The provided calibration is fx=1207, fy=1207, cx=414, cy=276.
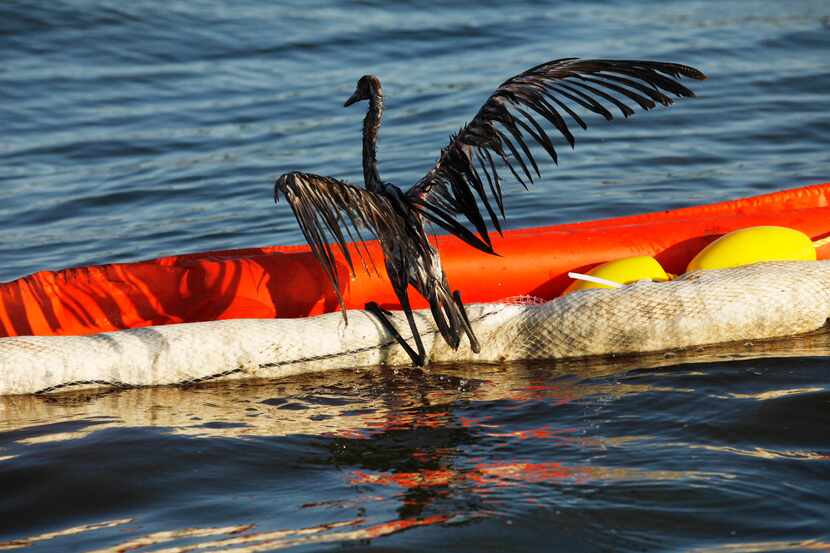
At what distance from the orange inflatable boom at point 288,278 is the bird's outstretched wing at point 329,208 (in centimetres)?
93

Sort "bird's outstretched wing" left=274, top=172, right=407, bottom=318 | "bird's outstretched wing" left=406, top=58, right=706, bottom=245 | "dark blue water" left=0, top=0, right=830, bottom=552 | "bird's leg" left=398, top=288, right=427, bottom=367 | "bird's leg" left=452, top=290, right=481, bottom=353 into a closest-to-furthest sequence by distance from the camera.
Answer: "dark blue water" left=0, top=0, right=830, bottom=552 → "bird's outstretched wing" left=274, top=172, right=407, bottom=318 → "bird's outstretched wing" left=406, top=58, right=706, bottom=245 → "bird's leg" left=398, top=288, right=427, bottom=367 → "bird's leg" left=452, top=290, right=481, bottom=353

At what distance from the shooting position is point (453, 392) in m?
5.76

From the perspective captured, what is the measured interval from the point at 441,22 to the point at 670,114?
508 centimetres

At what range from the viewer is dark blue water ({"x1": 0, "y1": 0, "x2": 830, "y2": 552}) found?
440cm

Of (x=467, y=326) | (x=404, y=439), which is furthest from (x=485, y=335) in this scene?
(x=404, y=439)

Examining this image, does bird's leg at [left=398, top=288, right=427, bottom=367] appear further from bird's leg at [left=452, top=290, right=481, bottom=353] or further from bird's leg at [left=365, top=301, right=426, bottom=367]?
bird's leg at [left=452, top=290, right=481, bottom=353]

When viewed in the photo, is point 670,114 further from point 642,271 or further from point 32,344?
point 32,344

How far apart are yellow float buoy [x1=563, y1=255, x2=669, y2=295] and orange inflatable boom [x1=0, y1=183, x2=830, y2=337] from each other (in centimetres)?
11

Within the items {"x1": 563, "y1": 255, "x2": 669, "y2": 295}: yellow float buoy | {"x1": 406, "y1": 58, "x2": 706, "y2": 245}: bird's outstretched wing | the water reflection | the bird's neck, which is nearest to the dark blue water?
the water reflection

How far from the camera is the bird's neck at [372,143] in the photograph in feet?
18.6

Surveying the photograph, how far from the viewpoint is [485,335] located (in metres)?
6.17

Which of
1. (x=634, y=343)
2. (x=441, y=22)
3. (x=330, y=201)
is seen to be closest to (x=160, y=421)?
(x=330, y=201)

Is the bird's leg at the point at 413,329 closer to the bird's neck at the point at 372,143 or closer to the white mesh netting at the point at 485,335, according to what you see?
the white mesh netting at the point at 485,335

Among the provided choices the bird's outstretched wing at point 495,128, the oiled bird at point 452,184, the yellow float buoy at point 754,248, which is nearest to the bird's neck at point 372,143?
the oiled bird at point 452,184
